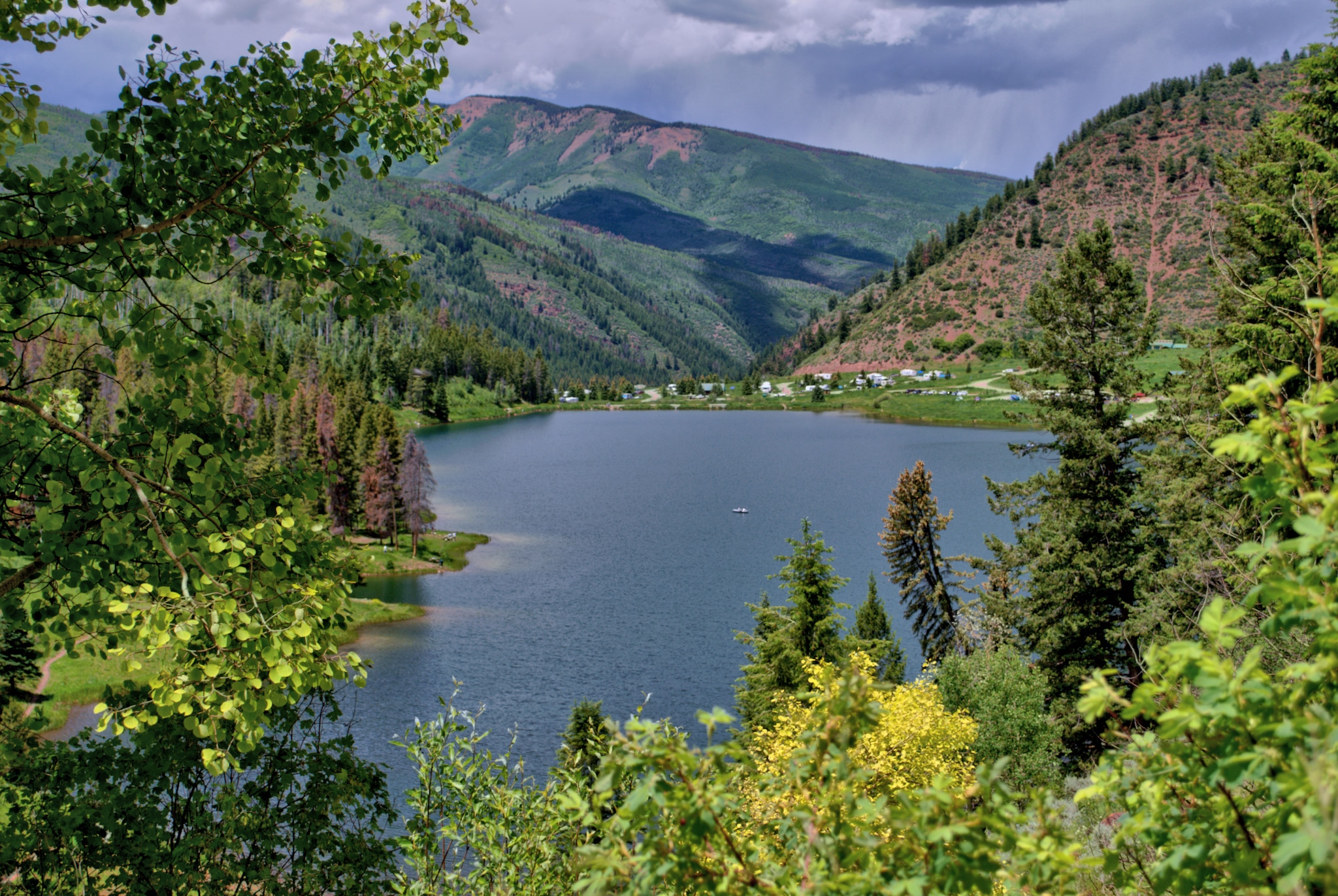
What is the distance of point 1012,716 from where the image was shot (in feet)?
84.4

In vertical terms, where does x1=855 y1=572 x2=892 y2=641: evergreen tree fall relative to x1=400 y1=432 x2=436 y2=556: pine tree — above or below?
below

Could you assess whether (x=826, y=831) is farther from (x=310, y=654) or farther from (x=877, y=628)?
(x=877, y=628)

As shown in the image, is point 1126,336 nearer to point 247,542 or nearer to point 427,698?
point 247,542

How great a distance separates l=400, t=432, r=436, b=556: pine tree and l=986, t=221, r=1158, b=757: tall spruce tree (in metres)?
50.1

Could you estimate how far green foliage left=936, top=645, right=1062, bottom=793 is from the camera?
24.4 metres

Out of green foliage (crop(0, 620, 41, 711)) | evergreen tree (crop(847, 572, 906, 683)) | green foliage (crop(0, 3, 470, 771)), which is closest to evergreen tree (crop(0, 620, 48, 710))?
green foliage (crop(0, 620, 41, 711))

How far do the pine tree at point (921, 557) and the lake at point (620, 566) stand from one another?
3.22 meters

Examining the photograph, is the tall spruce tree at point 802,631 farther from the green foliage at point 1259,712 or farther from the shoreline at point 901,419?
the shoreline at point 901,419

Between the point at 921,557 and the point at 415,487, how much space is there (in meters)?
41.4

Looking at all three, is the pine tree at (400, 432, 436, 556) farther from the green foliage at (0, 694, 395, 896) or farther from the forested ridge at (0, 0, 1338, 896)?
the green foliage at (0, 694, 395, 896)

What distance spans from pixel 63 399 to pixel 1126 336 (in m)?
25.9

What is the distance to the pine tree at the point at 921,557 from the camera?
124ft

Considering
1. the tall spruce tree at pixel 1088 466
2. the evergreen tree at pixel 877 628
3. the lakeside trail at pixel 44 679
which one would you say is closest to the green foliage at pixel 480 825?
the tall spruce tree at pixel 1088 466

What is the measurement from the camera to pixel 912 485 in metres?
37.6
